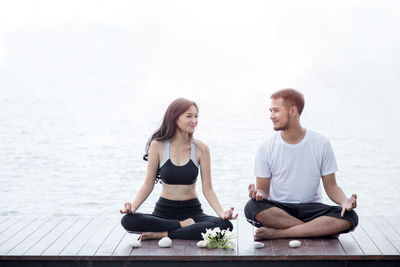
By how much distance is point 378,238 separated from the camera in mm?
3857

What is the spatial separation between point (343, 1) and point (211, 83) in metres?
4.66

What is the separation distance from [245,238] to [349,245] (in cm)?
62

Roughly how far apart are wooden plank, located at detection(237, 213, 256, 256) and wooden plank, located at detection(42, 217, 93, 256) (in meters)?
1.04

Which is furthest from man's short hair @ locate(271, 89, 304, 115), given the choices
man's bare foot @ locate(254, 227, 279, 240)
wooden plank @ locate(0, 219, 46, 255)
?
wooden plank @ locate(0, 219, 46, 255)

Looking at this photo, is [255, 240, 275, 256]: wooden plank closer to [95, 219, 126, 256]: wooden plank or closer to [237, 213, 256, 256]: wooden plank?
[237, 213, 256, 256]: wooden plank

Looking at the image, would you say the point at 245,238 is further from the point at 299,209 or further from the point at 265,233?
the point at 299,209

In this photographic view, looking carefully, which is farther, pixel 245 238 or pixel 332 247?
pixel 245 238

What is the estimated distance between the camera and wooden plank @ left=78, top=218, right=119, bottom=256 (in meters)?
3.62

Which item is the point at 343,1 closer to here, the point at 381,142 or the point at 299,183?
the point at 381,142

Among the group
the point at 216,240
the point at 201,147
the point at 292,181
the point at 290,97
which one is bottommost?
the point at 216,240

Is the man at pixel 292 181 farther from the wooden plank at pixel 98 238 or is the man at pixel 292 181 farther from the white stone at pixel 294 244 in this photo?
the wooden plank at pixel 98 238

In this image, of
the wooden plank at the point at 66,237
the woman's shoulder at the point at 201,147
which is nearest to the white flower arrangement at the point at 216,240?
the woman's shoulder at the point at 201,147

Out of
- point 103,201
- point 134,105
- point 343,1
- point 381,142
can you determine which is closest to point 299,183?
point 103,201

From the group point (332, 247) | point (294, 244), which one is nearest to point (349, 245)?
point (332, 247)
